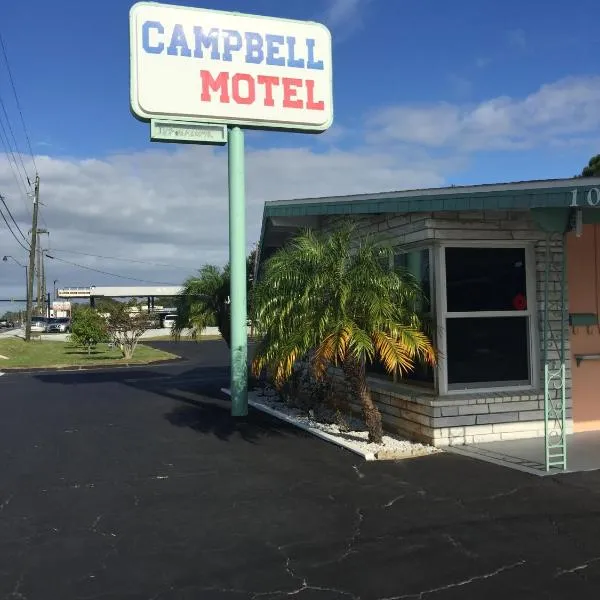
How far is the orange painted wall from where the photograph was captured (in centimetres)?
870

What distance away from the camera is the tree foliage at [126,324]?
26.8 m

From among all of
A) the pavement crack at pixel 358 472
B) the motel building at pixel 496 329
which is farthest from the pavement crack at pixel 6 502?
the motel building at pixel 496 329

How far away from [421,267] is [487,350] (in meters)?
1.45

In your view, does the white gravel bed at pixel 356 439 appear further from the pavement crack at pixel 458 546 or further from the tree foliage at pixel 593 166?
the tree foliage at pixel 593 166

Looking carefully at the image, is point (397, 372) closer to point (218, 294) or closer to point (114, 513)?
point (114, 513)

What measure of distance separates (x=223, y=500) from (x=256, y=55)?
7871 mm

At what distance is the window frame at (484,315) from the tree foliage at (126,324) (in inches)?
813

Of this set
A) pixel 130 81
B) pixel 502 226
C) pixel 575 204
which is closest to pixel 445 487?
pixel 575 204

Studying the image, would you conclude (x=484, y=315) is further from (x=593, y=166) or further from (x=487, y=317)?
(x=593, y=166)

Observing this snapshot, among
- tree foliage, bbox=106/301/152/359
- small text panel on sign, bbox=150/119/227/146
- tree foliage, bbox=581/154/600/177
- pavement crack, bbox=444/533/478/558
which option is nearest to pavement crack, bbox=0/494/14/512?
pavement crack, bbox=444/533/478/558

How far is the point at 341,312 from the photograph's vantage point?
24.4 feet

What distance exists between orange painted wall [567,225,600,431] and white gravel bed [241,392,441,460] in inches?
95.1

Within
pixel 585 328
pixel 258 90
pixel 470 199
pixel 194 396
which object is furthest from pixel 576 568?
pixel 194 396

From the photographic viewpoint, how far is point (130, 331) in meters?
27.7
